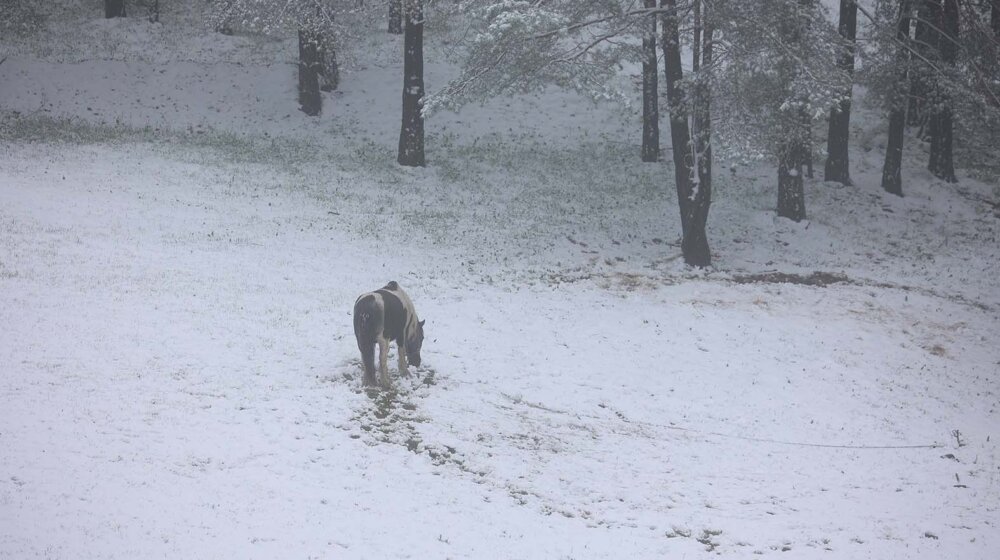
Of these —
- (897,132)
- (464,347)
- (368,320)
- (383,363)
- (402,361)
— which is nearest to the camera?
(368,320)

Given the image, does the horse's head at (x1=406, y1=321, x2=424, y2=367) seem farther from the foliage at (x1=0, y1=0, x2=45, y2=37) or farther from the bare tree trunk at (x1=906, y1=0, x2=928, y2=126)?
the foliage at (x1=0, y1=0, x2=45, y2=37)

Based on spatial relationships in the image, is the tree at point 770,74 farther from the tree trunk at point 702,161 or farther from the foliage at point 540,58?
the foliage at point 540,58

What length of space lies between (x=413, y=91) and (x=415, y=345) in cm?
1183

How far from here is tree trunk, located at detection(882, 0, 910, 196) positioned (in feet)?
75.2

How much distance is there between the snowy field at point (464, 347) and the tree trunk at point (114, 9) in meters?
6.80

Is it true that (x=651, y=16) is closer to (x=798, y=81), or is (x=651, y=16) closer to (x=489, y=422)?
(x=798, y=81)

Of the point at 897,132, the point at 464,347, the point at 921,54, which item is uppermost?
the point at 921,54

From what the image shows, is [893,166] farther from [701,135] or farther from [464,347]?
[464,347]

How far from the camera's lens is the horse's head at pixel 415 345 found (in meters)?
12.8

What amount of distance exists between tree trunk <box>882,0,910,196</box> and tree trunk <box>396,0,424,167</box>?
1416cm

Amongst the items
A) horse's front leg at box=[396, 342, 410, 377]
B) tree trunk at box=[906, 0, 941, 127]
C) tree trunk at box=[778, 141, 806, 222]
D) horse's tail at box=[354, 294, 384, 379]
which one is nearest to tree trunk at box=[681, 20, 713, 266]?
tree trunk at box=[778, 141, 806, 222]

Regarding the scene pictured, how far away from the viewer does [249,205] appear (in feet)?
65.8

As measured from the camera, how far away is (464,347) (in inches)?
560

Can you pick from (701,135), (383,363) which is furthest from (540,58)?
(383,363)
